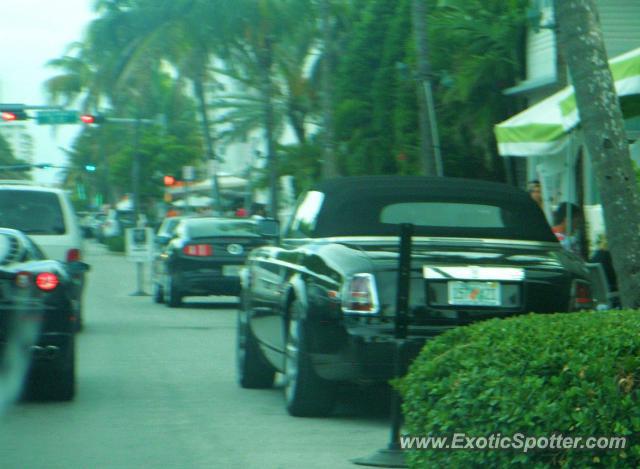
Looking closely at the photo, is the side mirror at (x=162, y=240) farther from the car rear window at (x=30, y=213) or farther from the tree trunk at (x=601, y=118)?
the tree trunk at (x=601, y=118)

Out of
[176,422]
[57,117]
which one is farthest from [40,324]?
[57,117]

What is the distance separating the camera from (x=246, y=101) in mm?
46562

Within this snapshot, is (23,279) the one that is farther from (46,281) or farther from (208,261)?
(208,261)

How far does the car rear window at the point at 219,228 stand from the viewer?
21297 millimetres

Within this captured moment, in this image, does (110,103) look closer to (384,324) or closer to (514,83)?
(514,83)

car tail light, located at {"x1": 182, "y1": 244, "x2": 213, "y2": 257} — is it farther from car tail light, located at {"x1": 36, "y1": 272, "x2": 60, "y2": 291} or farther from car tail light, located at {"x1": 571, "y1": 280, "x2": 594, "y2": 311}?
car tail light, located at {"x1": 571, "y1": 280, "x2": 594, "y2": 311}

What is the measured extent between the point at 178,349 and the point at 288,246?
14.5 ft

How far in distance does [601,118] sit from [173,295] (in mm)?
12851

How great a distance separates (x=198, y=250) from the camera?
21.1 metres

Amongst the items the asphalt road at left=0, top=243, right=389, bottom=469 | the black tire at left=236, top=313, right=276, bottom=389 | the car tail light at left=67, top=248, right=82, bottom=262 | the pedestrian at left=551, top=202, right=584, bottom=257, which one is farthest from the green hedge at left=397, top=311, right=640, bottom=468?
the car tail light at left=67, top=248, right=82, bottom=262

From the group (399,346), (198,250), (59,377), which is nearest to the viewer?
(399,346)

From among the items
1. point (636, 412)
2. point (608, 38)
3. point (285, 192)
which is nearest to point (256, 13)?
point (285, 192)

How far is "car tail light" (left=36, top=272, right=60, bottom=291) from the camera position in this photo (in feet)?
32.4

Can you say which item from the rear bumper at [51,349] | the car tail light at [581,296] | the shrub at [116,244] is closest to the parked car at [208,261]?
the rear bumper at [51,349]
